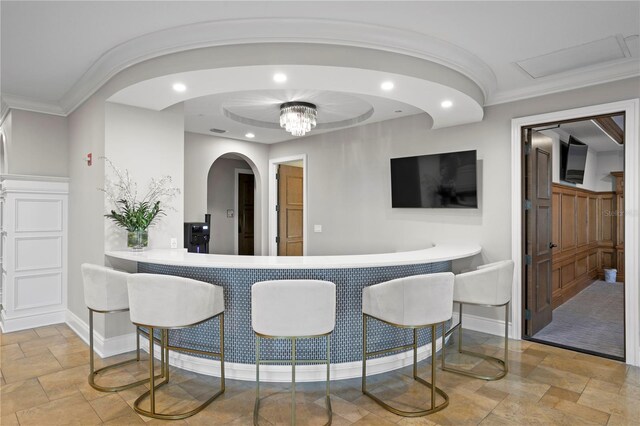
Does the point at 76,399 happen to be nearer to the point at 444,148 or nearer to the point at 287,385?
the point at 287,385

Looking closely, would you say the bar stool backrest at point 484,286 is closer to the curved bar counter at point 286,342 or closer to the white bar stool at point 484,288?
the white bar stool at point 484,288

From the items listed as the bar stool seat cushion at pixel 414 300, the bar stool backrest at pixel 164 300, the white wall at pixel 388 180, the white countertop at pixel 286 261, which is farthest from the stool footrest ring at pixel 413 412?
the white wall at pixel 388 180

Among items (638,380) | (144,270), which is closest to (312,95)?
(144,270)

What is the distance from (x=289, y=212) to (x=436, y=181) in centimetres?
271

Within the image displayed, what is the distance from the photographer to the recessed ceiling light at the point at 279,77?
113 inches

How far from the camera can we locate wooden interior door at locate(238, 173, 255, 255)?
748 centimetres

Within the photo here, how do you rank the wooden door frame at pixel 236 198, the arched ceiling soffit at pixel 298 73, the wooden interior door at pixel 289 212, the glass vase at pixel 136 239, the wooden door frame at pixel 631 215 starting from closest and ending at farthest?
the arched ceiling soffit at pixel 298 73 < the wooden door frame at pixel 631 215 < the glass vase at pixel 136 239 < the wooden interior door at pixel 289 212 < the wooden door frame at pixel 236 198

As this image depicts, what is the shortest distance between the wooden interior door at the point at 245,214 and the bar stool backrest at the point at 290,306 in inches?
204

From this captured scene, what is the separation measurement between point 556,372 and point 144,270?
3.53m

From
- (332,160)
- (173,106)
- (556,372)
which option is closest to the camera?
(556,372)

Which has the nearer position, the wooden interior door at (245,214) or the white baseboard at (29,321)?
the white baseboard at (29,321)

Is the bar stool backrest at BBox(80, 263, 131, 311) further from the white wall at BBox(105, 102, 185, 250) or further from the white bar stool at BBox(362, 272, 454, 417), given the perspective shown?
the white bar stool at BBox(362, 272, 454, 417)

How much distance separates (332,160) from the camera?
547 centimetres

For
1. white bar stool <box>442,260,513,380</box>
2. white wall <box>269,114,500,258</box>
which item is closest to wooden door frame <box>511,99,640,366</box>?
white wall <box>269,114,500,258</box>
